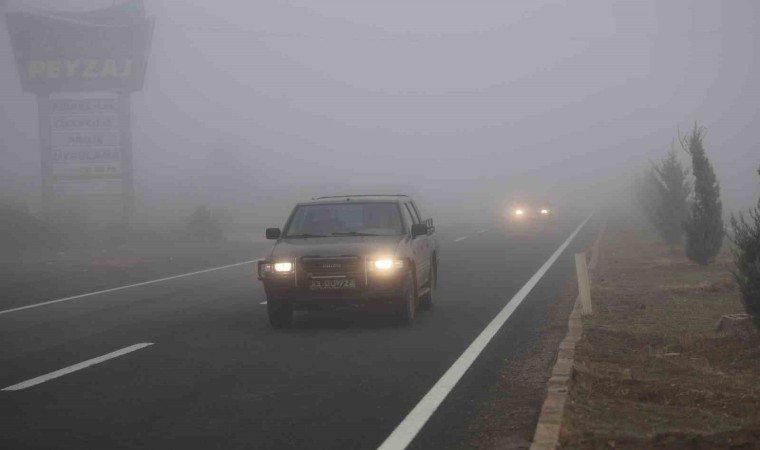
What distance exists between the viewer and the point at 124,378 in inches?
352

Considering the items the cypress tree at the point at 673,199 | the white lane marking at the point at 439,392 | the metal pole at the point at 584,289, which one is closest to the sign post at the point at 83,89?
the cypress tree at the point at 673,199

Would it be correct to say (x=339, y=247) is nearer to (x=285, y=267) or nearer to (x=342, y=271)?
(x=342, y=271)

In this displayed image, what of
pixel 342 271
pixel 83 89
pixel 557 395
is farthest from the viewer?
pixel 83 89

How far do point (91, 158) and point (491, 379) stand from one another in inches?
1450

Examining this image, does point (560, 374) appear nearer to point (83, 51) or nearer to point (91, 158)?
point (91, 158)

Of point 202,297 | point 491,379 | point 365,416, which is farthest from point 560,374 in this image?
point 202,297

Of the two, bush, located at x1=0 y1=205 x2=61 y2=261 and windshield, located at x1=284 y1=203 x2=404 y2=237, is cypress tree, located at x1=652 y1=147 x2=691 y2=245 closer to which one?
windshield, located at x1=284 y1=203 x2=404 y2=237

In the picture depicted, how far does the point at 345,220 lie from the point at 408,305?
1.73 m

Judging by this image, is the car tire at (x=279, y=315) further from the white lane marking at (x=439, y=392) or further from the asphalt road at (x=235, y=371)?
the white lane marking at (x=439, y=392)

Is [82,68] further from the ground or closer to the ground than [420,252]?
further from the ground

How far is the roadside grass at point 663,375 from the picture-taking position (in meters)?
6.23

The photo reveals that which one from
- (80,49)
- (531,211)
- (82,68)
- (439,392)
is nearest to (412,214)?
(439,392)

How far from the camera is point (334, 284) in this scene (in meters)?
12.0

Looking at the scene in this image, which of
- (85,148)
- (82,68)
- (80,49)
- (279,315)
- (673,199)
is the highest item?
(80,49)
